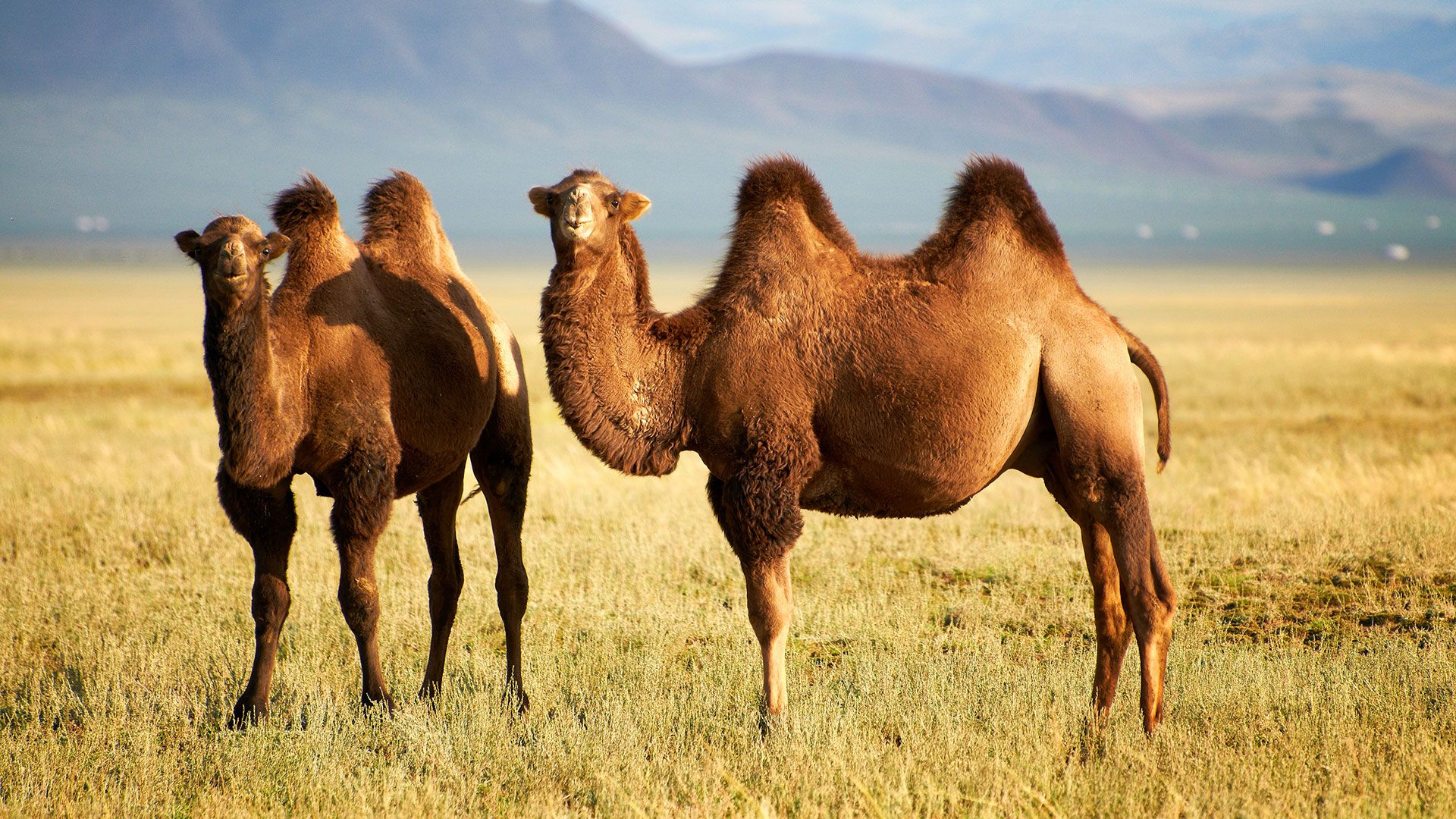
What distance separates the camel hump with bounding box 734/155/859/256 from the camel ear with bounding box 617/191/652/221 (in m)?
0.54

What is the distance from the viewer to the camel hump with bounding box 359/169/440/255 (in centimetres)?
802

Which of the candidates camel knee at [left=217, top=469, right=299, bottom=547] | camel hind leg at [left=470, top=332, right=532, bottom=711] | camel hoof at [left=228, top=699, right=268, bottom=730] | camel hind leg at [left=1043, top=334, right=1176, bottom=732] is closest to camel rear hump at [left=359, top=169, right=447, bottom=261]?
camel hind leg at [left=470, top=332, right=532, bottom=711]

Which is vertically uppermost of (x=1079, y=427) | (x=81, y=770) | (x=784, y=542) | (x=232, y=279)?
(x=232, y=279)

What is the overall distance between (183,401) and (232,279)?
18622mm

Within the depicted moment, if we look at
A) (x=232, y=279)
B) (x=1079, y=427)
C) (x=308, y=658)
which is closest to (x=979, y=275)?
(x=1079, y=427)

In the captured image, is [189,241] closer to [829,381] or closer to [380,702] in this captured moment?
[380,702]

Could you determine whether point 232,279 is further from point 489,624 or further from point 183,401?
point 183,401

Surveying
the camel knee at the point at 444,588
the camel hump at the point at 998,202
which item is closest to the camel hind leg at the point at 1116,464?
the camel hump at the point at 998,202

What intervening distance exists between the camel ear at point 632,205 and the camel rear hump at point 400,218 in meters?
1.75

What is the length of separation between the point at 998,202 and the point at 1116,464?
1.51 metres

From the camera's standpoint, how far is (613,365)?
262 inches

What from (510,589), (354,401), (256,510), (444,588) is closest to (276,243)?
(354,401)

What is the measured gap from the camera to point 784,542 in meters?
6.64

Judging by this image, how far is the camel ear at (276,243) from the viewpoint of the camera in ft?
21.6
